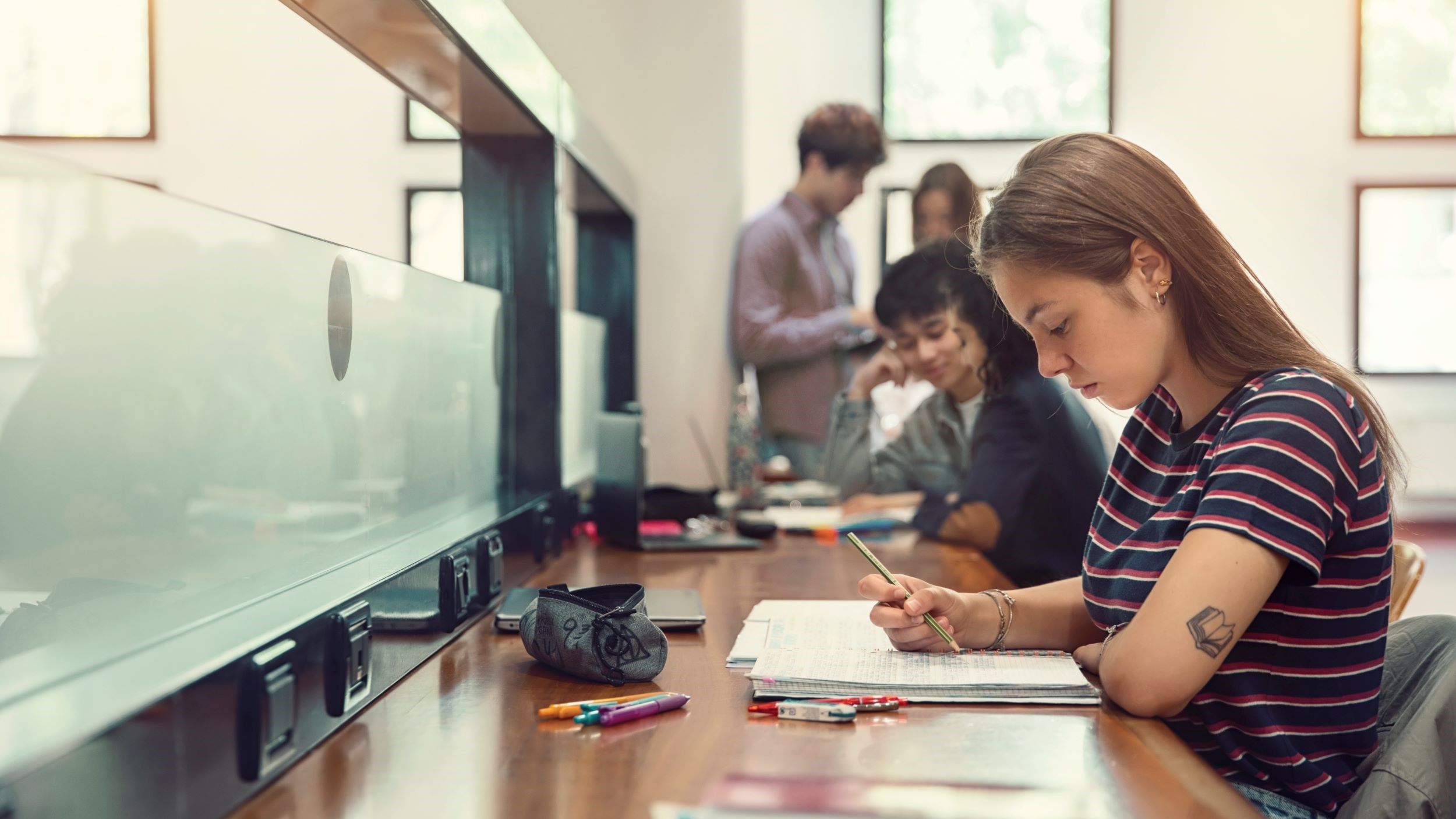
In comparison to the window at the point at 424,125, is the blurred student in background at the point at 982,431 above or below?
below

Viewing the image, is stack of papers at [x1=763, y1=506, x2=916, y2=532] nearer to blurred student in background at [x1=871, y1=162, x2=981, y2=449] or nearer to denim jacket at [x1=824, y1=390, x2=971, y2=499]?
denim jacket at [x1=824, y1=390, x2=971, y2=499]

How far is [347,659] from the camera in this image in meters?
0.93

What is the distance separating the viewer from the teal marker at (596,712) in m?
0.96

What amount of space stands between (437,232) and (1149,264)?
898 millimetres

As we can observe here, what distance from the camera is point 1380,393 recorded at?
230 inches

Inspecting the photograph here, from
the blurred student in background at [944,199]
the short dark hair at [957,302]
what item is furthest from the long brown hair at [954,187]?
the short dark hair at [957,302]

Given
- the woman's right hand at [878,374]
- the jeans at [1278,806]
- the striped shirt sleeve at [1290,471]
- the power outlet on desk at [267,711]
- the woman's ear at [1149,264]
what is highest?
the woman's ear at [1149,264]

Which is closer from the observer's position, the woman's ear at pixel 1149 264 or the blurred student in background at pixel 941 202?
the woman's ear at pixel 1149 264

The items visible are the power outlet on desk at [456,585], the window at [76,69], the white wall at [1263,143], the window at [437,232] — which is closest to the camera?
the window at [76,69]

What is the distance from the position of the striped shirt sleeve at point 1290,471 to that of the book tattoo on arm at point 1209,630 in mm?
75

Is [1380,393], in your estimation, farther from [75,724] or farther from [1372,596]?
[75,724]

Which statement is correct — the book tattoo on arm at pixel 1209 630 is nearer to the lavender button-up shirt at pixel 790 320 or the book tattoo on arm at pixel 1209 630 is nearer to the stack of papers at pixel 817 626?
the stack of papers at pixel 817 626

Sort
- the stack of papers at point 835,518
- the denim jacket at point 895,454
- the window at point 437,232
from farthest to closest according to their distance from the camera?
the denim jacket at point 895,454 → the stack of papers at point 835,518 → the window at point 437,232

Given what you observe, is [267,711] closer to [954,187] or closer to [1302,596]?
[1302,596]
